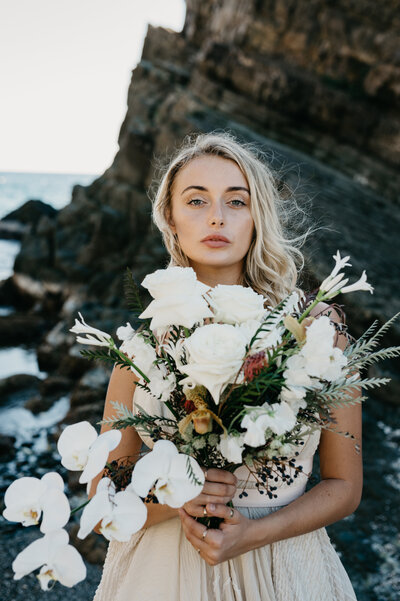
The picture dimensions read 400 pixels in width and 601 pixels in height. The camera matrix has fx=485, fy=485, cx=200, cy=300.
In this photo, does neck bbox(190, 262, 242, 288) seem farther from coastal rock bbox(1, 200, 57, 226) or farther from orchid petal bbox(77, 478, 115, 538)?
coastal rock bbox(1, 200, 57, 226)

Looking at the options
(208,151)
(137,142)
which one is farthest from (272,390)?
(137,142)

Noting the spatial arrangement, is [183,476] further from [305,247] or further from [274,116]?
[274,116]

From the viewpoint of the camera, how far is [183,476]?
4.04 ft

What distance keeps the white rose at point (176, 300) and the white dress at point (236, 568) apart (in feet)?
2.50

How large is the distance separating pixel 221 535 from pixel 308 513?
1.43ft

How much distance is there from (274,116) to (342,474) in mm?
15853

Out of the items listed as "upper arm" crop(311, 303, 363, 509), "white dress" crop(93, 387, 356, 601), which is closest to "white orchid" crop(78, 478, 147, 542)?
"white dress" crop(93, 387, 356, 601)

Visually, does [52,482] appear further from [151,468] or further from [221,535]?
[221,535]

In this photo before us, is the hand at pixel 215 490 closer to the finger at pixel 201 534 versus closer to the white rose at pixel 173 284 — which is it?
the finger at pixel 201 534

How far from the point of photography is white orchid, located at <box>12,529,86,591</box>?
1.16 m

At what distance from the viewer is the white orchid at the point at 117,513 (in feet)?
3.90

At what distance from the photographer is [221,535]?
61.2 inches

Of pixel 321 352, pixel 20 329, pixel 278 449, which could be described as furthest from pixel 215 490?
pixel 20 329

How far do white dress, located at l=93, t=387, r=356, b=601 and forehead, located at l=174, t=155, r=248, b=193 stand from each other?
3.43 feet
